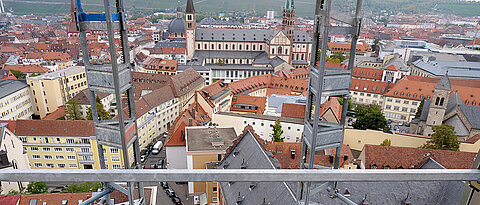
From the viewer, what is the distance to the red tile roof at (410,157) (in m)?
20.8

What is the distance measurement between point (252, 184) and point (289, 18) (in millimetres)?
57469

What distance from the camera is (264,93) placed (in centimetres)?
4941

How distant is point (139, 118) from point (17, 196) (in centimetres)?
1498

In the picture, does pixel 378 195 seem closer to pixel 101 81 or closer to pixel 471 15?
A: pixel 101 81

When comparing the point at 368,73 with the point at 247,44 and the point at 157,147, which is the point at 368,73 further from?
the point at 157,147

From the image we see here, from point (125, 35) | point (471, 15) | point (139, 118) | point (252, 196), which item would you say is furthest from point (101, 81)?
point (471, 15)

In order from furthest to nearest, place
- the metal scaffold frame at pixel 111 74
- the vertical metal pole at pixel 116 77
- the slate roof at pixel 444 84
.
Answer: the slate roof at pixel 444 84
the metal scaffold frame at pixel 111 74
the vertical metal pole at pixel 116 77

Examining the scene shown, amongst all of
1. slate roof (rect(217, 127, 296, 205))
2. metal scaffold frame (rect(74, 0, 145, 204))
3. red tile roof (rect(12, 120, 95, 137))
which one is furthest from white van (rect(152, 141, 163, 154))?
metal scaffold frame (rect(74, 0, 145, 204))

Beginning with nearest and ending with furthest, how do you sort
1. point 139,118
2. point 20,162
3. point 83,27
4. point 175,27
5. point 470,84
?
1. point 83,27
2. point 20,162
3. point 139,118
4. point 470,84
5. point 175,27

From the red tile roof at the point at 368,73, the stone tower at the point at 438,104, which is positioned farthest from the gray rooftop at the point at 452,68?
the stone tower at the point at 438,104

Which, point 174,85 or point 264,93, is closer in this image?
point 174,85

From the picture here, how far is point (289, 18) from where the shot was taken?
67250mm

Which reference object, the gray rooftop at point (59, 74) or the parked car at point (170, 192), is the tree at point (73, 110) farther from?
the parked car at point (170, 192)

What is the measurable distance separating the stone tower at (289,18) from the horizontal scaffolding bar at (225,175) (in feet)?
218
